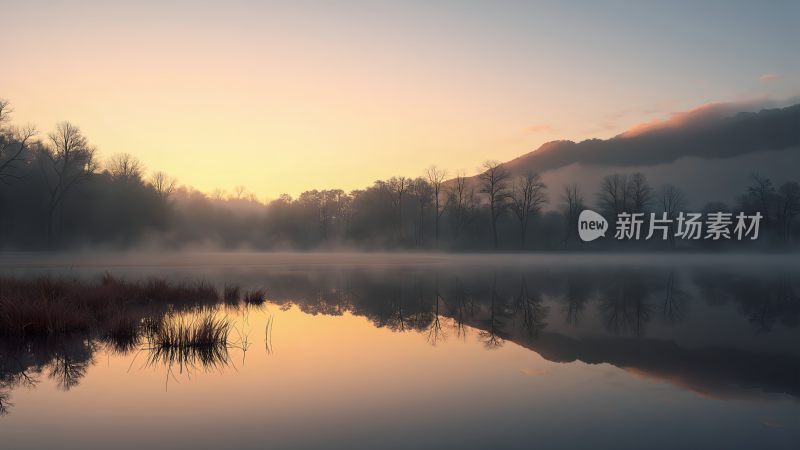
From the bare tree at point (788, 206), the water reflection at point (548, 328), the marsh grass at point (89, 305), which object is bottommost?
the water reflection at point (548, 328)

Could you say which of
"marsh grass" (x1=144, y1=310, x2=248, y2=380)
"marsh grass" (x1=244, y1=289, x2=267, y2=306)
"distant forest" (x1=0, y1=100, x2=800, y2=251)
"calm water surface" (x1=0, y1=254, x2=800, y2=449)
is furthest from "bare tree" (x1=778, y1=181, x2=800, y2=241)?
"marsh grass" (x1=144, y1=310, x2=248, y2=380)

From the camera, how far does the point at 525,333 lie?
40.9 ft

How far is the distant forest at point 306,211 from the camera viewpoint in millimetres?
58531

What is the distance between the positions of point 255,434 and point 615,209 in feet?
280

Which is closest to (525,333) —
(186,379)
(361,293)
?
(186,379)

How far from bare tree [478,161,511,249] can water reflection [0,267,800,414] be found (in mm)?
52632

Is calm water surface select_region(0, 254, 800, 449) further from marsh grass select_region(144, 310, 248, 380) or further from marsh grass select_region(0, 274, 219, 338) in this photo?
marsh grass select_region(0, 274, 219, 338)

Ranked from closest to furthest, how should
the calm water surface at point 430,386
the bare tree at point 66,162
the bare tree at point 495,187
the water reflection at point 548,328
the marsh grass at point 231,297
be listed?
1. the calm water surface at point 430,386
2. the water reflection at point 548,328
3. the marsh grass at point 231,297
4. the bare tree at point 66,162
5. the bare tree at point 495,187

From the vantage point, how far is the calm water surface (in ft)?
19.2

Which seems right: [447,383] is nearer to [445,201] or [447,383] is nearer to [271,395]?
[271,395]

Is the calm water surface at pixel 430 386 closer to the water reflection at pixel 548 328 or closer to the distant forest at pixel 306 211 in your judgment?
the water reflection at pixel 548 328

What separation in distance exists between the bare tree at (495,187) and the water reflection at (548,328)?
5263cm

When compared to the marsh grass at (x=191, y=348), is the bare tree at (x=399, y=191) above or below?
above

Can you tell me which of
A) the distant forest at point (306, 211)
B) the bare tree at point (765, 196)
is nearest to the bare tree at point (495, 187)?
the distant forest at point (306, 211)
